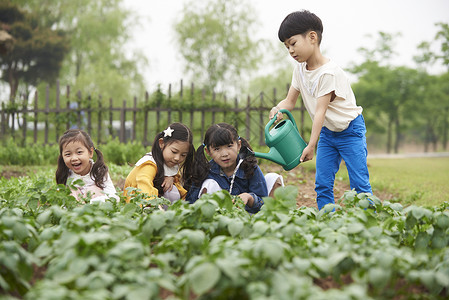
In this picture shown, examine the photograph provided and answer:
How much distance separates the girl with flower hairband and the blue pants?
991mm

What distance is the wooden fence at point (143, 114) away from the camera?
9.03m

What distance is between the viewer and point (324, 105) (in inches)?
113

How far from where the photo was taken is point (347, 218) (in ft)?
5.88

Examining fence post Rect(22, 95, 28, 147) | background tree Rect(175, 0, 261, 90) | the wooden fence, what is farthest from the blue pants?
background tree Rect(175, 0, 261, 90)

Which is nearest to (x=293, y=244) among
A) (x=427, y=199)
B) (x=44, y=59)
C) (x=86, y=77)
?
(x=427, y=199)

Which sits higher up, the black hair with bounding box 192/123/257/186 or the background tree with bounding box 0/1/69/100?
the background tree with bounding box 0/1/69/100

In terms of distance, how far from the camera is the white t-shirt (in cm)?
288

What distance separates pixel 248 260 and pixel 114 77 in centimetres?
2137

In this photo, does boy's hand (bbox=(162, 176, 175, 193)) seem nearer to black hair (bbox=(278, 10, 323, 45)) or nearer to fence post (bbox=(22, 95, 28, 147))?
black hair (bbox=(278, 10, 323, 45))

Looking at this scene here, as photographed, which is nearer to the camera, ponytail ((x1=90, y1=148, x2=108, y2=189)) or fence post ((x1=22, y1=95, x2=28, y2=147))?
ponytail ((x1=90, y1=148, x2=108, y2=189))

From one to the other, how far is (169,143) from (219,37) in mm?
19806

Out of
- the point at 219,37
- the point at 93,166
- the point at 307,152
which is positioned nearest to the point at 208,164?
the point at 307,152

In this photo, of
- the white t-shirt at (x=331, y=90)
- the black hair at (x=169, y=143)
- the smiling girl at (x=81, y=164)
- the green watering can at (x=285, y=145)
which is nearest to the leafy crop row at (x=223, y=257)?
the green watering can at (x=285, y=145)

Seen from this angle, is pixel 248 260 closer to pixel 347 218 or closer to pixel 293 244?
pixel 293 244
